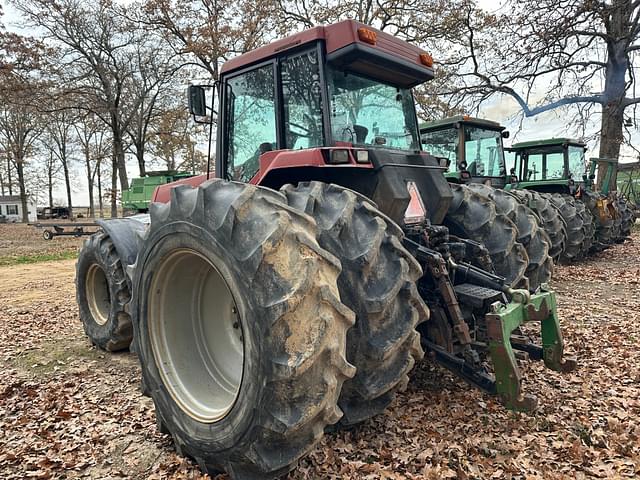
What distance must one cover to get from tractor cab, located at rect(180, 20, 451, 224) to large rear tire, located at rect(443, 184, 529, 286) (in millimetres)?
482

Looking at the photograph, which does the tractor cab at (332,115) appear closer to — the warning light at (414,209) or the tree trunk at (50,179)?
the warning light at (414,209)

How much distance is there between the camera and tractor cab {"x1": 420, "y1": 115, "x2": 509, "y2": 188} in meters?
10.8

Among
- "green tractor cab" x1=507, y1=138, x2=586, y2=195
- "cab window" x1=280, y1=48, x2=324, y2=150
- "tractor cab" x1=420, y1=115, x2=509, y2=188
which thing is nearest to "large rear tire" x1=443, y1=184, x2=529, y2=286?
"cab window" x1=280, y1=48, x2=324, y2=150

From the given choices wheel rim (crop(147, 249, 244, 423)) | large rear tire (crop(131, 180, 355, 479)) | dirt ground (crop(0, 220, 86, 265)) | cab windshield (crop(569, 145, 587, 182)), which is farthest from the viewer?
dirt ground (crop(0, 220, 86, 265))

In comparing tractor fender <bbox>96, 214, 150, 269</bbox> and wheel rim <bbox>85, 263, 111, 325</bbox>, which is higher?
Result: tractor fender <bbox>96, 214, 150, 269</bbox>

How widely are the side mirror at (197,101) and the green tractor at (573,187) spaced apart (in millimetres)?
8235

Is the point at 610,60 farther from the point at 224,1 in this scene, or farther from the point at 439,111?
the point at 224,1

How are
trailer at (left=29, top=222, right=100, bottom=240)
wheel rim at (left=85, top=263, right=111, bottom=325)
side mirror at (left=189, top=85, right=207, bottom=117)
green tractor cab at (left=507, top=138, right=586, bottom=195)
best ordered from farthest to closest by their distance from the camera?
trailer at (left=29, top=222, right=100, bottom=240) < green tractor cab at (left=507, top=138, right=586, bottom=195) < wheel rim at (left=85, top=263, right=111, bottom=325) < side mirror at (left=189, top=85, right=207, bottom=117)

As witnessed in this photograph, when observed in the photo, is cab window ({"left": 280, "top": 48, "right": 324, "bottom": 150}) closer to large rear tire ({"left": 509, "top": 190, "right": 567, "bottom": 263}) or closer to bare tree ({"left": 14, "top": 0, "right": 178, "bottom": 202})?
large rear tire ({"left": 509, "top": 190, "right": 567, "bottom": 263})

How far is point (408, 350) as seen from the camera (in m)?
2.77

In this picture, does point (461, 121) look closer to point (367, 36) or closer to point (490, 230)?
point (490, 230)

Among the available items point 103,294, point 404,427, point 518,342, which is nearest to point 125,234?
point 103,294

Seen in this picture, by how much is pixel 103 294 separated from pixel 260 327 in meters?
3.86

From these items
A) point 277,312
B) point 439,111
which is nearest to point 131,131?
point 439,111
